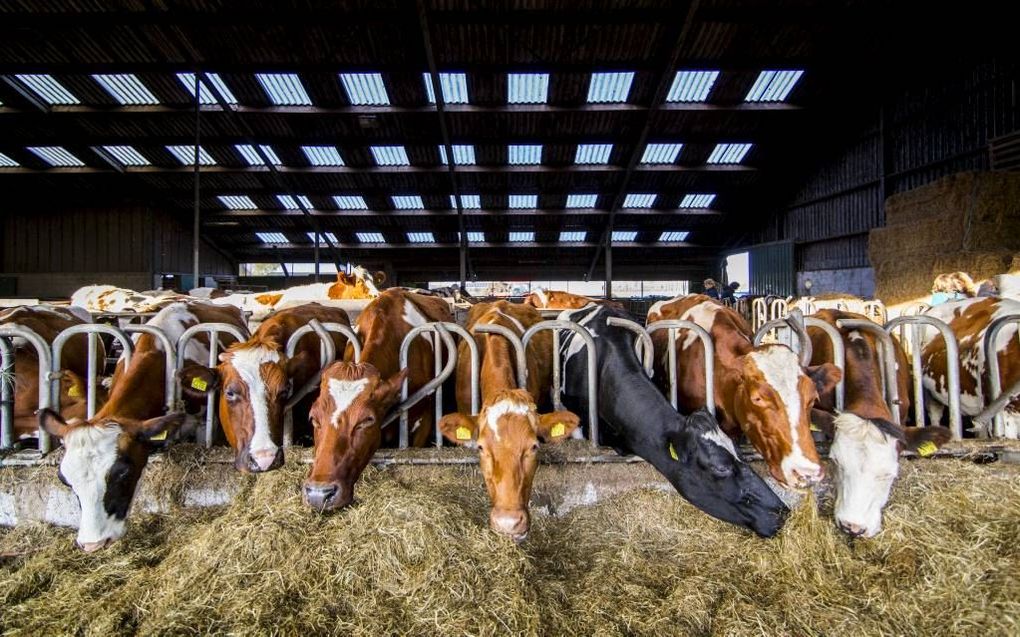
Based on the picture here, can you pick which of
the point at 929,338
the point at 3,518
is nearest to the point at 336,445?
the point at 3,518

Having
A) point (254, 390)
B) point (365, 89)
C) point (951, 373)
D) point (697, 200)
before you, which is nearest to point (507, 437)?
point (254, 390)

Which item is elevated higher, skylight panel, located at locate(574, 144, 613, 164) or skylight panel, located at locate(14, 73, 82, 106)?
skylight panel, located at locate(14, 73, 82, 106)

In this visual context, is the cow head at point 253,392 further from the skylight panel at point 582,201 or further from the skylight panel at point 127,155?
the skylight panel at point 127,155

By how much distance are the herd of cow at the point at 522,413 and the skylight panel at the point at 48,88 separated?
43.3 feet

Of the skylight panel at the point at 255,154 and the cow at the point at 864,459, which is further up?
the skylight panel at the point at 255,154

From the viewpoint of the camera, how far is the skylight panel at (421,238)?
23125mm

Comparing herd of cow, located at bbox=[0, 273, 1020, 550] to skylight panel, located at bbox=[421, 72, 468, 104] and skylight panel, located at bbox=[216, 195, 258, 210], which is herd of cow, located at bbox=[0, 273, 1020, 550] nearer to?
skylight panel, located at bbox=[421, 72, 468, 104]

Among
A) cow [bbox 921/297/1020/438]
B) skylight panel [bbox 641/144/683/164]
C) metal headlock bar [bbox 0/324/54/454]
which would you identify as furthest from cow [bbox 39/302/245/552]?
skylight panel [bbox 641/144/683/164]

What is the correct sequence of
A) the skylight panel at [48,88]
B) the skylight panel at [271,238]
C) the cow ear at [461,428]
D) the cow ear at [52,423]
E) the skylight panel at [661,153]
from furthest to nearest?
the skylight panel at [271,238] < the skylight panel at [661,153] < the skylight panel at [48,88] < the cow ear at [52,423] < the cow ear at [461,428]

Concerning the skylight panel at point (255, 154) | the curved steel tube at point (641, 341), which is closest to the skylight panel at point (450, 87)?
the skylight panel at point (255, 154)

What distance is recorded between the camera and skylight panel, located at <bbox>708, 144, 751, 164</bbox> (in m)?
17.3

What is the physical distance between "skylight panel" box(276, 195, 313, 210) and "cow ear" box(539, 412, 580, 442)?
1908cm

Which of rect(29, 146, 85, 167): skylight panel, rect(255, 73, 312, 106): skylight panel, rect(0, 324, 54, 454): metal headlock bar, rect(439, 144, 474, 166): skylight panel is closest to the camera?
rect(0, 324, 54, 454): metal headlock bar

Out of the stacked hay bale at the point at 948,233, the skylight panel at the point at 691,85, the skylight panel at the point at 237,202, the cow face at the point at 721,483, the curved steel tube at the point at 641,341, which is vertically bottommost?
the cow face at the point at 721,483
